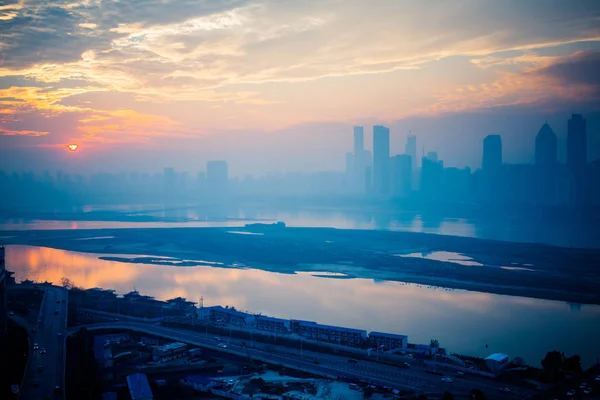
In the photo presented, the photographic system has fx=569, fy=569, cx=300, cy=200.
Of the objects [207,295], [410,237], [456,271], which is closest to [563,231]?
[410,237]

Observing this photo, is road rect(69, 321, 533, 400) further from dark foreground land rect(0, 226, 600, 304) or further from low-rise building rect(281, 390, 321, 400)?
dark foreground land rect(0, 226, 600, 304)

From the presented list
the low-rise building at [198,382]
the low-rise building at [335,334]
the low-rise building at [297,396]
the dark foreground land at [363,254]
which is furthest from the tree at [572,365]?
the dark foreground land at [363,254]

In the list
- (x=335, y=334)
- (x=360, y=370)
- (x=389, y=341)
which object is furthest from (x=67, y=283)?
(x=360, y=370)

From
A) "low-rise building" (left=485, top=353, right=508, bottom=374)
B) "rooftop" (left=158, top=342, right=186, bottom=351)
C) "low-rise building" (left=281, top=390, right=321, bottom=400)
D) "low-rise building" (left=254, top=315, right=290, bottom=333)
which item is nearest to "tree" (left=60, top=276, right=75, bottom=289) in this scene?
"low-rise building" (left=254, top=315, right=290, bottom=333)

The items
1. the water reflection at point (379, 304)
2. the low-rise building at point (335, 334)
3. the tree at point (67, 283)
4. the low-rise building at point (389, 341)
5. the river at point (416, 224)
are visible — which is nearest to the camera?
the low-rise building at point (389, 341)

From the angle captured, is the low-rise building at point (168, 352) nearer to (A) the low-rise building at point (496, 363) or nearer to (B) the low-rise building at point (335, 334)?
(B) the low-rise building at point (335, 334)

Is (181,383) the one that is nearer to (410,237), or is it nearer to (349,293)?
(349,293)
